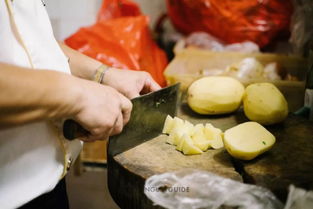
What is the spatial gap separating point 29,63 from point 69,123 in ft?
0.52

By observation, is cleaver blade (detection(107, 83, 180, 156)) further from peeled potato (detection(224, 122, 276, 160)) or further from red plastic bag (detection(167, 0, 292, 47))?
red plastic bag (detection(167, 0, 292, 47))

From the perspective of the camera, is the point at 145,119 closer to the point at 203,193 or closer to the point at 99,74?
the point at 99,74

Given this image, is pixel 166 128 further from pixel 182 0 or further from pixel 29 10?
pixel 182 0

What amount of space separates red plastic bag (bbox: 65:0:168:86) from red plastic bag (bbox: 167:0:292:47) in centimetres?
31

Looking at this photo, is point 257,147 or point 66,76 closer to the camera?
point 66,76

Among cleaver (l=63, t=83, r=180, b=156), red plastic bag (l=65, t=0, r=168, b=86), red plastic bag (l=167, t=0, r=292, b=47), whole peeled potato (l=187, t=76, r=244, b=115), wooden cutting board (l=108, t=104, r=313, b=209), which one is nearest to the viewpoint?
wooden cutting board (l=108, t=104, r=313, b=209)

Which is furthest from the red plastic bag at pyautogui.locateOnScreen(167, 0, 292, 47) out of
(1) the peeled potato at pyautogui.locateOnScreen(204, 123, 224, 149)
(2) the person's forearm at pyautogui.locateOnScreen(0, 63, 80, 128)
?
(2) the person's forearm at pyautogui.locateOnScreen(0, 63, 80, 128)

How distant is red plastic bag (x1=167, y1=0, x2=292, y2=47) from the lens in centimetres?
204

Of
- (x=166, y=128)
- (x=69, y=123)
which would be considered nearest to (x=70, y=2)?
(x=166, y=128)

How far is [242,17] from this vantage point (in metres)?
2.07

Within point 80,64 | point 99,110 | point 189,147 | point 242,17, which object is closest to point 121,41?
point 242,17

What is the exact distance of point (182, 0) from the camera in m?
2.14

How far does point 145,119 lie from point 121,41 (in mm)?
993

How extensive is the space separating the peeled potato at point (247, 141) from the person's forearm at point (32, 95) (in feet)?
1.43
